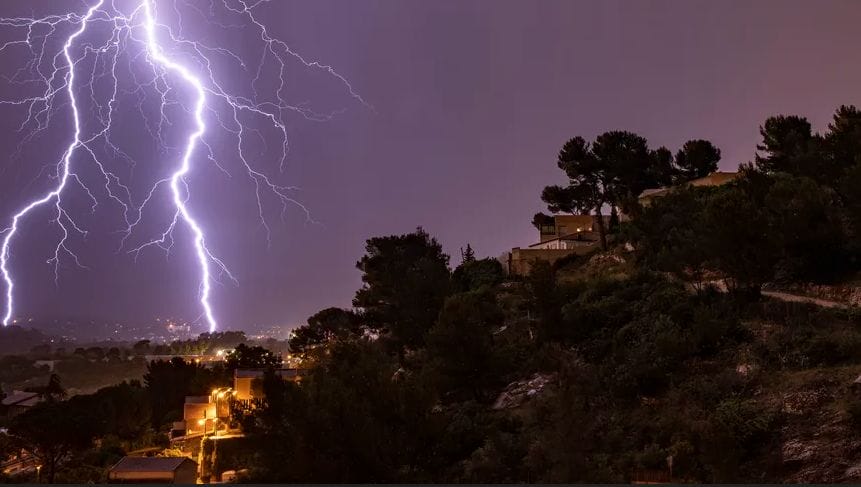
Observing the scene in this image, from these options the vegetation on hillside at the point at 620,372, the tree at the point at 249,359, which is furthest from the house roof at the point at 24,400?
the vegetation on hillside at the point at 620,372

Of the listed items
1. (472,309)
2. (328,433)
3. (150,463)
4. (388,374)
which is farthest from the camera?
(150,463)

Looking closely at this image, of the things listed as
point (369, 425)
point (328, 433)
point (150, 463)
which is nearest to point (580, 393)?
point (369, 425)

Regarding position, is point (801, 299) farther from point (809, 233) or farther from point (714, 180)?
point (714, 180)

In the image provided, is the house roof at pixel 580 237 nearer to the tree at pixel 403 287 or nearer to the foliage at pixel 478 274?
the foliage at pixel 478 274

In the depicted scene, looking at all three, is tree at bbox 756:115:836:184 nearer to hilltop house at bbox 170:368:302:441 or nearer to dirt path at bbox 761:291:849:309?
dirt path at bbox 761:291:849:309

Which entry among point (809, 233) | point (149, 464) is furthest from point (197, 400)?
point (809, 233)

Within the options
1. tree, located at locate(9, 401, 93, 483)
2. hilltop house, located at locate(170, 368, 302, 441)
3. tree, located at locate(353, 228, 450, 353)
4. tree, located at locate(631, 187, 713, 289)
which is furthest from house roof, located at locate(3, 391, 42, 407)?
tree, located at locate(631, 187, 713, 289)

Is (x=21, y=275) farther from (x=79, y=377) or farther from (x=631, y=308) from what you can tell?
(x=631, y=308)
